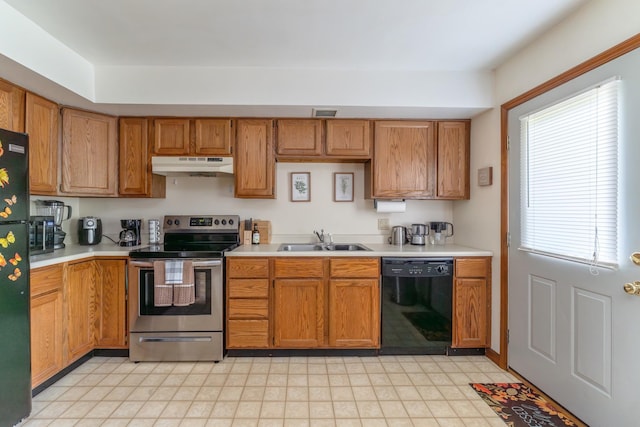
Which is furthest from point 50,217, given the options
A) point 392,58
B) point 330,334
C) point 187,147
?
point 392,58

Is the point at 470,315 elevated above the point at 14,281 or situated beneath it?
situated beneath

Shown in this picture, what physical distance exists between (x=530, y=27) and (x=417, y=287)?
78.8 inches

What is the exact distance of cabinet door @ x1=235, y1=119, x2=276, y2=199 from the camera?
292 centimetres

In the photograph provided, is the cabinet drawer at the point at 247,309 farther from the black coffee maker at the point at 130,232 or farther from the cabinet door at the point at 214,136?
the cabinet door at the point at 214,136

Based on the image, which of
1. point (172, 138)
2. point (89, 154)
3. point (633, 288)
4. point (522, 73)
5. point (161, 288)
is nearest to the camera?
point (633, 288)

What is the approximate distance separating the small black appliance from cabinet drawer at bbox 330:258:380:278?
7.50 feet

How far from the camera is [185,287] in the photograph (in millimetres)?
2545

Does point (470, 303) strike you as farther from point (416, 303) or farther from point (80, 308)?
point (80, 308)

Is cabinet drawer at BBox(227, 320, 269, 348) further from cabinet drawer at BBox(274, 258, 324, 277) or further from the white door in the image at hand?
the white door

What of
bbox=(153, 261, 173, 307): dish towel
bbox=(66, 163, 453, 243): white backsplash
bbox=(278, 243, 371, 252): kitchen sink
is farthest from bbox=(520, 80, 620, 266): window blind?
bbox=(153, 261, 173, 307): dish towel

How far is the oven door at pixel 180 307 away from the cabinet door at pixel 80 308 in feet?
1.07

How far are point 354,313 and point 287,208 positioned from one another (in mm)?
1264

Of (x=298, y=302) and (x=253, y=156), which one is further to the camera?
(x=253, y=156)

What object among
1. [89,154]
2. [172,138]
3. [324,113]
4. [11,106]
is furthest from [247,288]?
[11,106]
